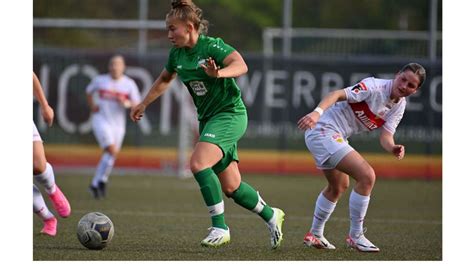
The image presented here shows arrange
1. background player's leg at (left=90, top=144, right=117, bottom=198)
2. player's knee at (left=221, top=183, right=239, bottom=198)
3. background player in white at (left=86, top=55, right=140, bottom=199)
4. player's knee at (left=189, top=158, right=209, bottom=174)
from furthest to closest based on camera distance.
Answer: background player in white at (left=86, top=55, right=140, bottom=199) < background player's leg at (left=90, top=144, right=117, bottom=198) < player's knee at (left=221, top=183, right=239, bottom=198) < player's knee at (left=189, top=158, right=209, bottom=174)

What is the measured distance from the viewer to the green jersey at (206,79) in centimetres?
707

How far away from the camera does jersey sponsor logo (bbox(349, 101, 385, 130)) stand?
7516 millimetres

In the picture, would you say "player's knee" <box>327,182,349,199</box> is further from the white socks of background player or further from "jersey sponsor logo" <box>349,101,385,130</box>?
the white socks of background player

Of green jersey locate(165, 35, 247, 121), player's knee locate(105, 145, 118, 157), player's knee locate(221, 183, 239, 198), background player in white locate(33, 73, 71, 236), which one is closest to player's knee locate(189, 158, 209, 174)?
player's knee locate(221, 183, 239, 198)

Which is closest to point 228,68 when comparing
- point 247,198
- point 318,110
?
point 318,110

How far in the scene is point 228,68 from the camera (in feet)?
22.4

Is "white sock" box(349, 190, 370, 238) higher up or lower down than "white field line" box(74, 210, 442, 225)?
higher up

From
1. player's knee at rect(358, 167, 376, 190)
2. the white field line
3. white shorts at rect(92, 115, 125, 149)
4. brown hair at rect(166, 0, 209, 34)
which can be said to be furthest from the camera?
white shorts at rect(92, 115, 125, 149)

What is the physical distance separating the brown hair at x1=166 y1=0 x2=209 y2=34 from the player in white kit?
42.2 inches

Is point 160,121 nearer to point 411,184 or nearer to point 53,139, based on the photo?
point 53,139

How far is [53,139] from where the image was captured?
57.6ft

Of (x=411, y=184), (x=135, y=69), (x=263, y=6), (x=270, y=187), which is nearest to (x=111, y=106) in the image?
(x=270, y=187)
